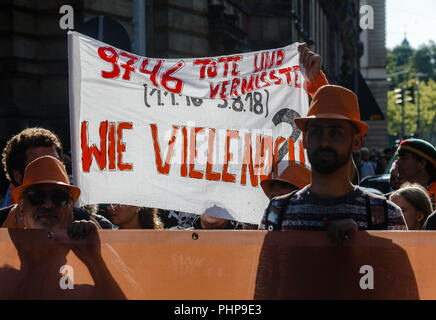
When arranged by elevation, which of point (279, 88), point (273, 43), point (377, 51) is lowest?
point (279, 88)

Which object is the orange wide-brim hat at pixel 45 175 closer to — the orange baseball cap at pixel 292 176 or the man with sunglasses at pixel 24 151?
the man with sunglasses at pixel 24 151

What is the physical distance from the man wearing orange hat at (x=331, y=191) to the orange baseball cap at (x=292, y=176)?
1407 mm

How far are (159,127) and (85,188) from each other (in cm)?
63

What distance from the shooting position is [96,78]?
4930 mm

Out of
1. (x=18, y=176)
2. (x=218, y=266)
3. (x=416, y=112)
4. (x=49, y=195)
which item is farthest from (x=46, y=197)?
(x=416, y=112)

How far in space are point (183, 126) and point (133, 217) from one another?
86cm

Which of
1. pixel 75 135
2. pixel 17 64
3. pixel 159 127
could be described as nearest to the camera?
pixel 75 135

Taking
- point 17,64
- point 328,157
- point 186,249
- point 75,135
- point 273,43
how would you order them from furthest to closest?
point 273,43, point 17,64, point 75,135, point 328,157, point 186,249

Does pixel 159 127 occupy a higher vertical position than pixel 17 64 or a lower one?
lower

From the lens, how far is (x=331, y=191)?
3.15 meters

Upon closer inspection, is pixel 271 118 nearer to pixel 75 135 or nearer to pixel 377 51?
pixel 75 135

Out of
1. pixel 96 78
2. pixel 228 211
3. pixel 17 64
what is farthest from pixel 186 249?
pixel 17 64

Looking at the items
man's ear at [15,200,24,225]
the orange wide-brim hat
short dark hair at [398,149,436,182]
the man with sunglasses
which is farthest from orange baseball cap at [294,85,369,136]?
short dark hair at [398,149,436,182]

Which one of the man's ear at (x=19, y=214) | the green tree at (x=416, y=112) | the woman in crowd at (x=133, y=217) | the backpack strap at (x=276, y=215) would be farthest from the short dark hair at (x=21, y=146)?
the green tree at (x=416, y=112)
